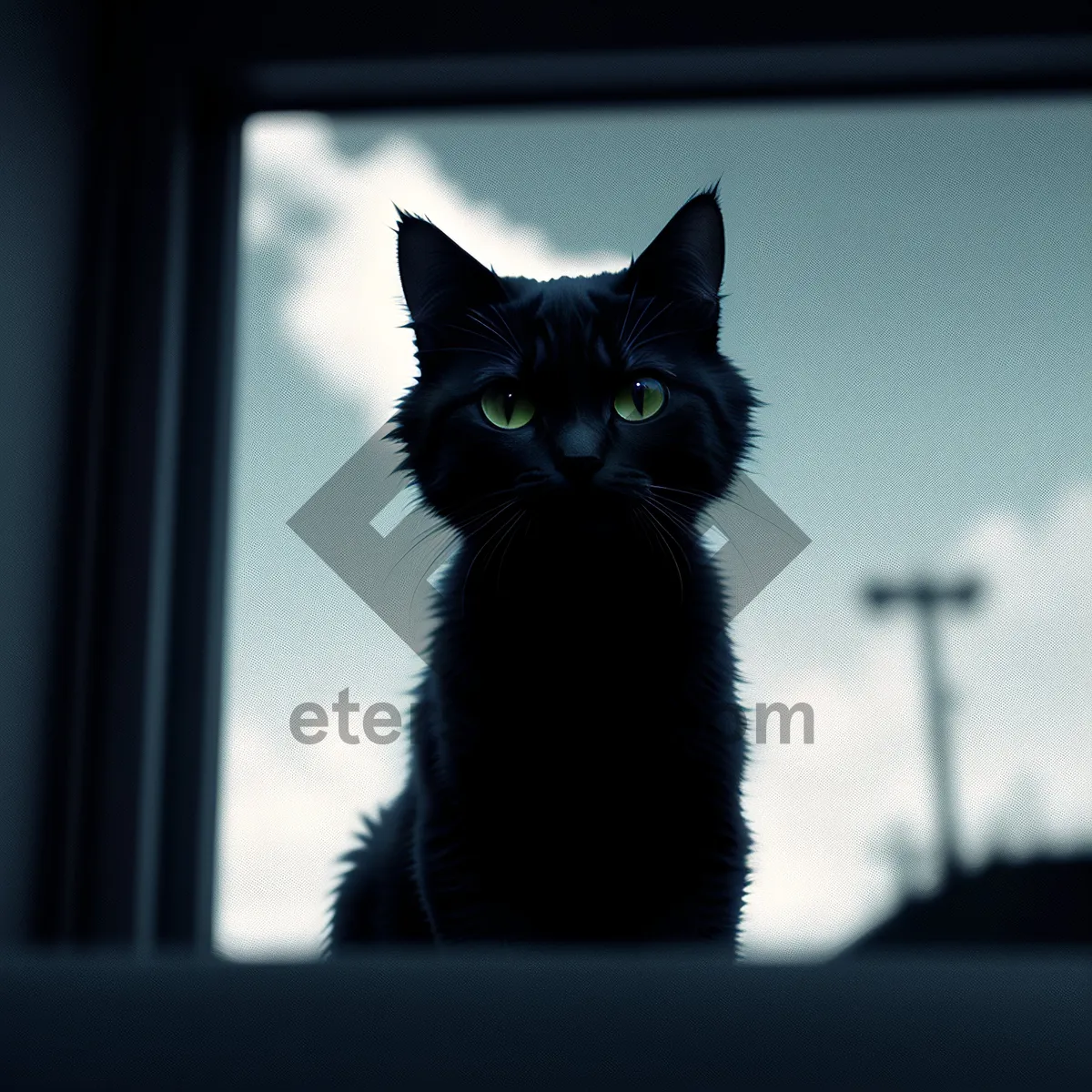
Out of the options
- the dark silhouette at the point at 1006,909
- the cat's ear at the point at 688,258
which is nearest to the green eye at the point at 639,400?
the cat's ear at the point at 688,258

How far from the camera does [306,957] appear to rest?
639 mm

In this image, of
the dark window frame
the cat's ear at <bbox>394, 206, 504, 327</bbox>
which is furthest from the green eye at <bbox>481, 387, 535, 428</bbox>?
the dark window frame

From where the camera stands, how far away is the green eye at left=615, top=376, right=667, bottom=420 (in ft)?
3.48

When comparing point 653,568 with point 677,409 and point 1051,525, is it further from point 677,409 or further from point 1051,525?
point 1051,525

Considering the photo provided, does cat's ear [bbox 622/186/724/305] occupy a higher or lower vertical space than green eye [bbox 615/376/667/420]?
higher

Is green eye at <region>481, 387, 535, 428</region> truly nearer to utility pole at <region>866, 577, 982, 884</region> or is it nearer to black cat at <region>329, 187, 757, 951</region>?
black cat at <region>329, 187, 757, 951</region>

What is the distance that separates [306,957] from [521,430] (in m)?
0.55

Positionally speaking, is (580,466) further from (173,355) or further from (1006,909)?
(1006,909)

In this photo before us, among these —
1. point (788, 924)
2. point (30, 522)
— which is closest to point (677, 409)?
point (788, 924)

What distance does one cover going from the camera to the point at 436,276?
1100 millimetres

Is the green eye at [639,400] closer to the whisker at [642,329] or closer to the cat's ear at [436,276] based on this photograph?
the whisker at [642,329]

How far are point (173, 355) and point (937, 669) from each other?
759mm

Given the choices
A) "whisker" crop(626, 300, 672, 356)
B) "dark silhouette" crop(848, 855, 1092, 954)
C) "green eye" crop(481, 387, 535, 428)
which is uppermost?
"whisker" crop(626, 300, 672, 356)

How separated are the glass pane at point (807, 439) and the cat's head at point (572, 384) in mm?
39
